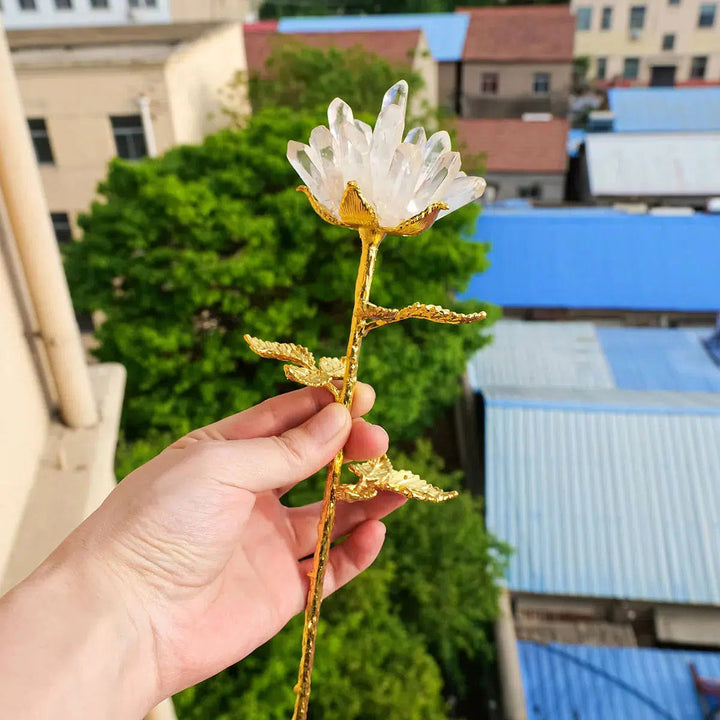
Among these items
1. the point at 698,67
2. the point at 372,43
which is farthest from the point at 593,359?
the point at 698,67

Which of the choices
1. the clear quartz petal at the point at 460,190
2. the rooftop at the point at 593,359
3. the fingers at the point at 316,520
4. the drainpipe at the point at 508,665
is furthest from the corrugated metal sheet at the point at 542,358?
the clear quartz petal at the point at 460,190

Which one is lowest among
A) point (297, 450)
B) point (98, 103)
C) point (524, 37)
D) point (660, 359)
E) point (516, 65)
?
point (660, 359)

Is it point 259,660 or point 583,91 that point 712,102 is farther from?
point 259,660

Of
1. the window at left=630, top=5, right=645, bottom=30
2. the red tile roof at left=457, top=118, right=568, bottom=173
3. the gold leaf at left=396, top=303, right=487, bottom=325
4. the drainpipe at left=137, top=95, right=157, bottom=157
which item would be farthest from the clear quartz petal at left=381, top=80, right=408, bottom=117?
the window at left=630, top=5, right=645, bottom=30

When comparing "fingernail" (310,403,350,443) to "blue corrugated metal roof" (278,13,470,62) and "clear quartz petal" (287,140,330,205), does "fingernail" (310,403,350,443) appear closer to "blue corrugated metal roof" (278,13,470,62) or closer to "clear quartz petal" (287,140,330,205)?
"clear quartz petal" (287,140,330,205)

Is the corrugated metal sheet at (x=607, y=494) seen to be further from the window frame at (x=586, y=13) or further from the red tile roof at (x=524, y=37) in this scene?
the window frame at (x=586, y=13)

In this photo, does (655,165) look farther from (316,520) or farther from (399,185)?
(399,185)
